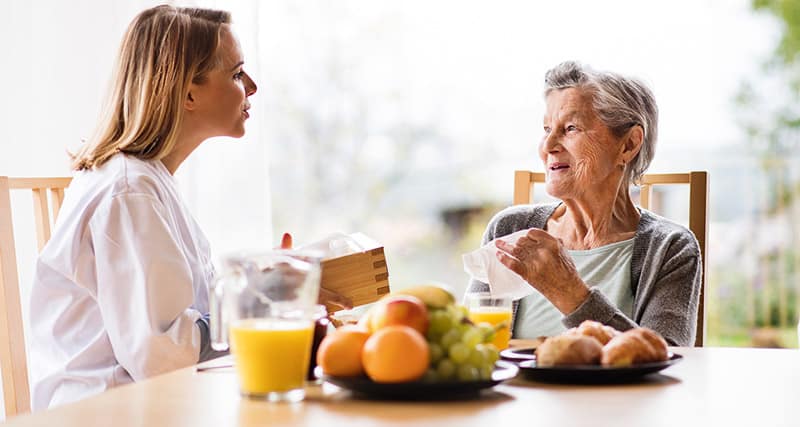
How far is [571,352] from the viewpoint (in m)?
1.28

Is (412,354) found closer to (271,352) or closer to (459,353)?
(459,353)

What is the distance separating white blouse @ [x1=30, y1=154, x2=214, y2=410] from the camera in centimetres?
174

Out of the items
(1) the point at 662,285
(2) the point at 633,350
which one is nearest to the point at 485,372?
(2) the point at 633,350

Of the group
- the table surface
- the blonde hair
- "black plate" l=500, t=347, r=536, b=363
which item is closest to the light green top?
"black plate" l=500, t=347, r=536, b=363

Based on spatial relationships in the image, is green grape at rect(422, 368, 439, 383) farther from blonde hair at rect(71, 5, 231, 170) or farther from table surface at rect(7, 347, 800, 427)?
blonde hair at rect(71, 5, 231, 170)

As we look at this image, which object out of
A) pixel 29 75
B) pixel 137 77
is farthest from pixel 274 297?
pixel 29 75

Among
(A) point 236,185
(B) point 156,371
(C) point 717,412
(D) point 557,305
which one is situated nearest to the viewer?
(C) point 717,412

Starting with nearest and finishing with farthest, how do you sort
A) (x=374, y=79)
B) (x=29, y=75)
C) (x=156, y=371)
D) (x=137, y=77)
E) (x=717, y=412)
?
(x=717, y=412)
(x=156, y=371)
(x=137, y=77)
(x=29, y=75)
(x=374, y=79)

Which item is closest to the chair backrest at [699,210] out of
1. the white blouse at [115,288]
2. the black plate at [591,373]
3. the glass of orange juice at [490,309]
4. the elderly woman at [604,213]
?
the elderly woman at [604,213]

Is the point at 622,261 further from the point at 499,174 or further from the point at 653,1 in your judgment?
the point at 499,174

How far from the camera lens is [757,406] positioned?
3.78 ft

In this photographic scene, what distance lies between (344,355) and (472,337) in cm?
16

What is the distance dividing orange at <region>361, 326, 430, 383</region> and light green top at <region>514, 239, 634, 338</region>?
1.01m

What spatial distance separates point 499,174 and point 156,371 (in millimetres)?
3794
